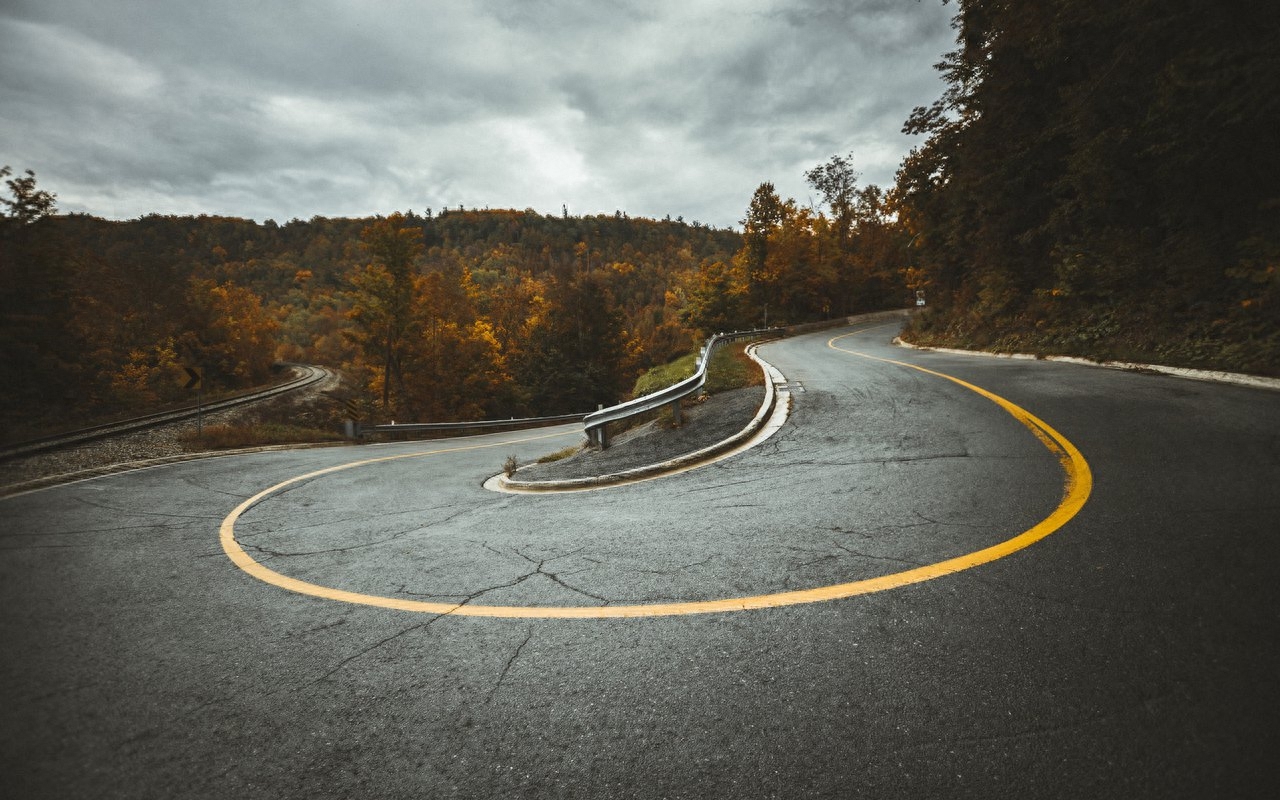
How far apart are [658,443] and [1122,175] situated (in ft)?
47.5

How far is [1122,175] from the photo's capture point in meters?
12.4

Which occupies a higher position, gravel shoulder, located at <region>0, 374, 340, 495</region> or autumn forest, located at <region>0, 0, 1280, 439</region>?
autumn forest, located at <region>0, 0, 1280, 439</region>

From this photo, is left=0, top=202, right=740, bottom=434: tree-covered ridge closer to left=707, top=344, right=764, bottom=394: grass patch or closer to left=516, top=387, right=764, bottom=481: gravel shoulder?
left=516, top=387, right=764, bottom=481: gravel shoulder

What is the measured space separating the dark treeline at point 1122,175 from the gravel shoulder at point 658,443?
28.3ft

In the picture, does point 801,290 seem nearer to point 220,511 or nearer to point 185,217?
point 220,511

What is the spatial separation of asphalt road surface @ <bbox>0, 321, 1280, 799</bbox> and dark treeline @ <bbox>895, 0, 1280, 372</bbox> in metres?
8.19

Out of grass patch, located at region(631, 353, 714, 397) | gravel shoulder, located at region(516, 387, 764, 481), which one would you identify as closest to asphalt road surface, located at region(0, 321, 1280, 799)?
gravel shoulder, located at region(516, 387, 764, 481)

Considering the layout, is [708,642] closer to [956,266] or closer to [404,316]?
[956,266]

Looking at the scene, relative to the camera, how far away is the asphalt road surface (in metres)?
1.74

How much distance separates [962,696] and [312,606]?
364 cm

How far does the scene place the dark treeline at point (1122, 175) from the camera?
921cm

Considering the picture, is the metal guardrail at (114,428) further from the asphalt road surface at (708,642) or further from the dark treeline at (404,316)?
the asphalt road surface at (708,642)

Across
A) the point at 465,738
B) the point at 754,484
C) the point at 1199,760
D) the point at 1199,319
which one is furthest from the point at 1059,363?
the point at 465,738

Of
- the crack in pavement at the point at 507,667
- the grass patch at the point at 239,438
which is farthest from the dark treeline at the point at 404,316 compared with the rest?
the crack in pavement at the point at 507,667
